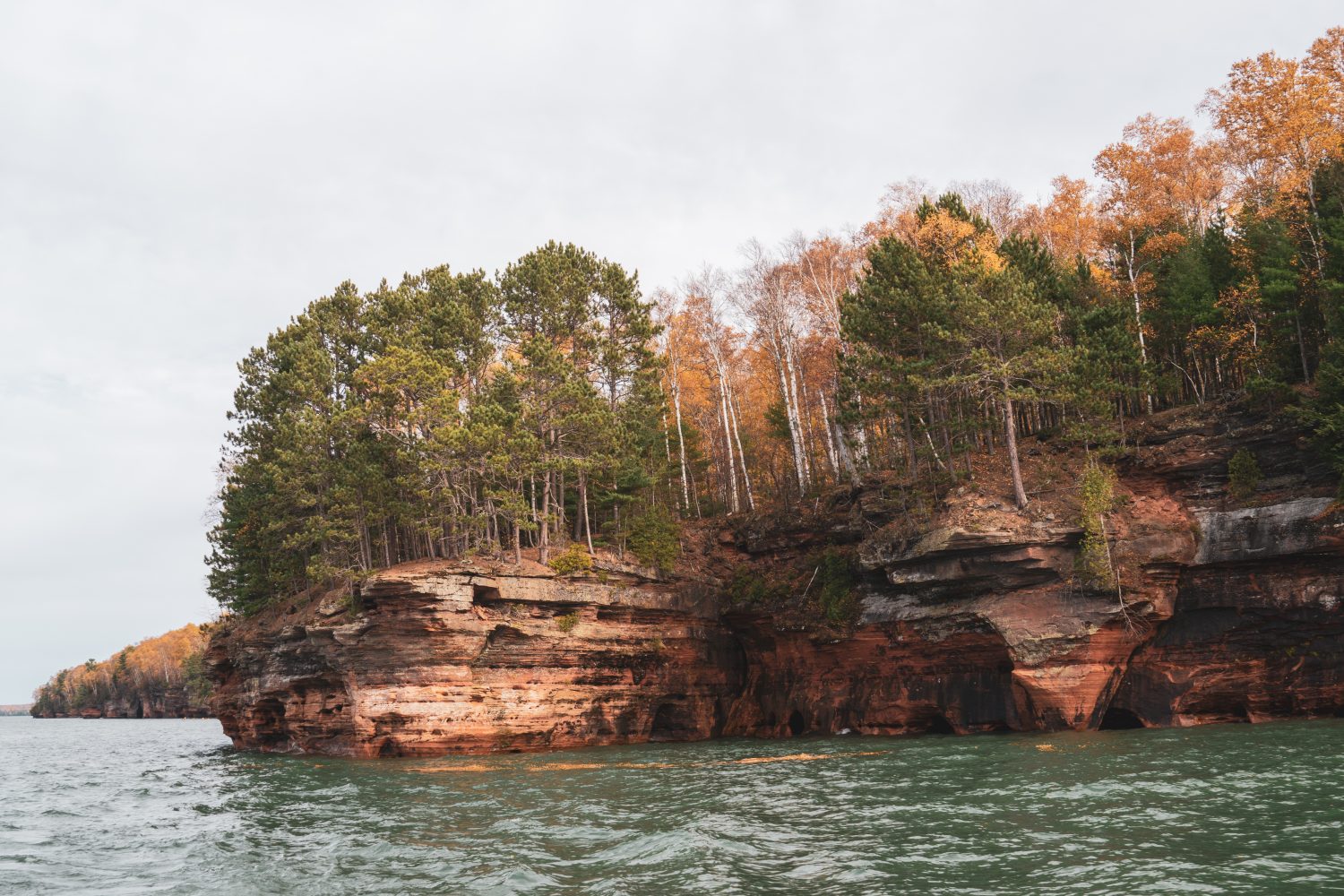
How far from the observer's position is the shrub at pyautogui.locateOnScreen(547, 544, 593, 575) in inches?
1518

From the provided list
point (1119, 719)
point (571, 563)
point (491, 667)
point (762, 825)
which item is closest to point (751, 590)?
point (571, 563)

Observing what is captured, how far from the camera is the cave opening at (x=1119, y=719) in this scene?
3338cm

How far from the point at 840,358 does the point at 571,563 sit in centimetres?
1539

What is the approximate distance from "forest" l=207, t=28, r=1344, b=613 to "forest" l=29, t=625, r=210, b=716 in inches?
3718

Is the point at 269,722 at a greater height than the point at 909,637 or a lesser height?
lesser

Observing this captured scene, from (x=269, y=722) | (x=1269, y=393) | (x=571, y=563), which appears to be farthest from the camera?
(x=269, y=722)

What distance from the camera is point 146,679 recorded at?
149 meters

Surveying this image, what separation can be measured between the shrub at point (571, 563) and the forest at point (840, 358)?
1.00 ft

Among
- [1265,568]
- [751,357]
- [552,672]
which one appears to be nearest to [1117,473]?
[1265,568]

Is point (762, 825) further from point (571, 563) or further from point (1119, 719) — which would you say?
point (1119, 719)

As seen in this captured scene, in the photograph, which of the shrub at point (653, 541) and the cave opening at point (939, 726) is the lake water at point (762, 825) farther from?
the shrub at point (653, 541)

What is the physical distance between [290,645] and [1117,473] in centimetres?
3697

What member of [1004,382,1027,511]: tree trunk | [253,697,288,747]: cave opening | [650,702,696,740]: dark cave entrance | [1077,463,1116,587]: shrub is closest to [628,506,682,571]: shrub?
[650,702,696,740]: dark cave entrance

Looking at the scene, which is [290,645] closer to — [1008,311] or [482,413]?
[482,413]
